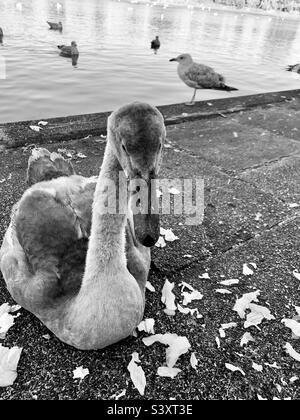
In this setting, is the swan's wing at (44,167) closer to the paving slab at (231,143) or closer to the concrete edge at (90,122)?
the concrete edge at (90,122)

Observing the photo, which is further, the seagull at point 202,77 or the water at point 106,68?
the water at point 106,68

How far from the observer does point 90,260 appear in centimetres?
326

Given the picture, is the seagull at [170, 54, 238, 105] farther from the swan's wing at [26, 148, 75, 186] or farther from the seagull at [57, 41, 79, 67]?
the seagull at [57, 41, 79, 67]

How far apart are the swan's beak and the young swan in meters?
0.13

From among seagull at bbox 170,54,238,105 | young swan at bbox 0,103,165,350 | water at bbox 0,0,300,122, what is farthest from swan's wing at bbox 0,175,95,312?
water at bbox 0,0,300,122

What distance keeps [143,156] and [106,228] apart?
927mm

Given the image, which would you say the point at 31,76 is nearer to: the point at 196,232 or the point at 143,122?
the point at 196,232

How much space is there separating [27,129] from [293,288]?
19.3 feet

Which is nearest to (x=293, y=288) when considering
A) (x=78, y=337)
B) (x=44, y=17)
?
(x=78, y=337)

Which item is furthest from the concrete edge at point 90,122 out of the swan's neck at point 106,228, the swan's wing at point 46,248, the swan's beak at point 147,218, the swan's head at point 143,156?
the swan's beak at point 147,218

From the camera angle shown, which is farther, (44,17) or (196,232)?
(44,17)

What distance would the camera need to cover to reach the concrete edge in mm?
7245

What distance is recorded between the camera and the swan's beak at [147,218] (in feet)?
8.13
